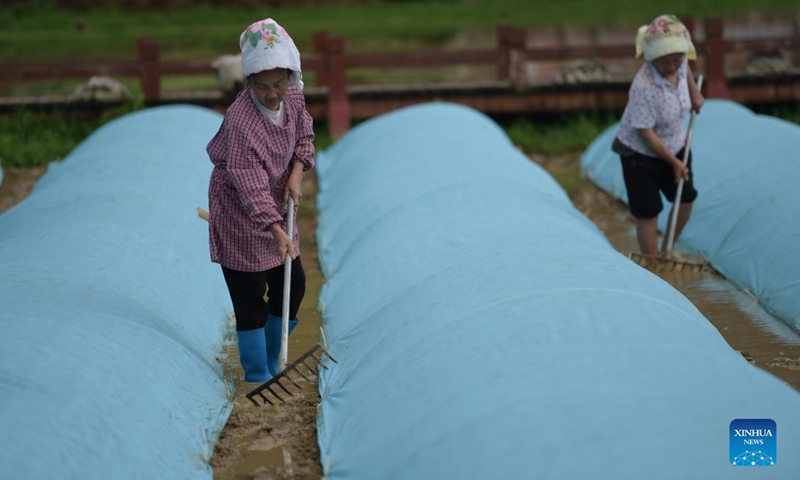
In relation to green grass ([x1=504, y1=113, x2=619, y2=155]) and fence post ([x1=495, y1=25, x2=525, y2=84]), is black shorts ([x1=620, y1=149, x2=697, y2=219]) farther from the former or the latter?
fence post ([x1=495, y1=25, x2=525, y2=84])

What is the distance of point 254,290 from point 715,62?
766 centimetres

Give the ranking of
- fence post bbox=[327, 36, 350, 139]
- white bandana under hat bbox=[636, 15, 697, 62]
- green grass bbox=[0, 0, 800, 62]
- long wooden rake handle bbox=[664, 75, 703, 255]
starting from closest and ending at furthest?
white bandana under hat bbox=[636, 15, 697, 62] → long wooden rake handle bbox=[664, 75, 703, 255] → fence post bbox=[327, 36, 350, 139] → green grass bbox=[0, 0, 800, 62]

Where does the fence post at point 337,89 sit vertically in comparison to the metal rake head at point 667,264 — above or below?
above

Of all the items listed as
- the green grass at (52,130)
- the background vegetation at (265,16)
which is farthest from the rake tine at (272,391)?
the background vegetation at (265,16)

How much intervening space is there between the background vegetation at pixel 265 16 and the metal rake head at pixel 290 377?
10.0m

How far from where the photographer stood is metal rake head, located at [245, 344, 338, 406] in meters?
4.45

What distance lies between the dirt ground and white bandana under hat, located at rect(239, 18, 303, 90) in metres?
1.27

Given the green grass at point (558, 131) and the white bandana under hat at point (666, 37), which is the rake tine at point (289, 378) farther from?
the green grass at point (558, 131)

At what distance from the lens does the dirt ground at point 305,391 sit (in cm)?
403

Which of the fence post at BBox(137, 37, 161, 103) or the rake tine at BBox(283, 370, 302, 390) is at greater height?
the fence post at BBox(137, 37, 161, 103)

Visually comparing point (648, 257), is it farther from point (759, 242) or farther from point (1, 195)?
point (1, 195)

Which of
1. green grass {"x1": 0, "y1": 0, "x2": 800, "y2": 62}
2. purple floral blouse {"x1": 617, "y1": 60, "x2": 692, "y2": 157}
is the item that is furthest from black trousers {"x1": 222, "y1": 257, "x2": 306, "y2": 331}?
green grass {"x1": 0, "y1": 0, "x2": 800, "y2": 62}

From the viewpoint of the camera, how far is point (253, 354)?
15.1 feet

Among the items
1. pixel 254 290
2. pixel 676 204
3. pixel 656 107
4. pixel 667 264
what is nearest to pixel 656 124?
pixel 656 107
